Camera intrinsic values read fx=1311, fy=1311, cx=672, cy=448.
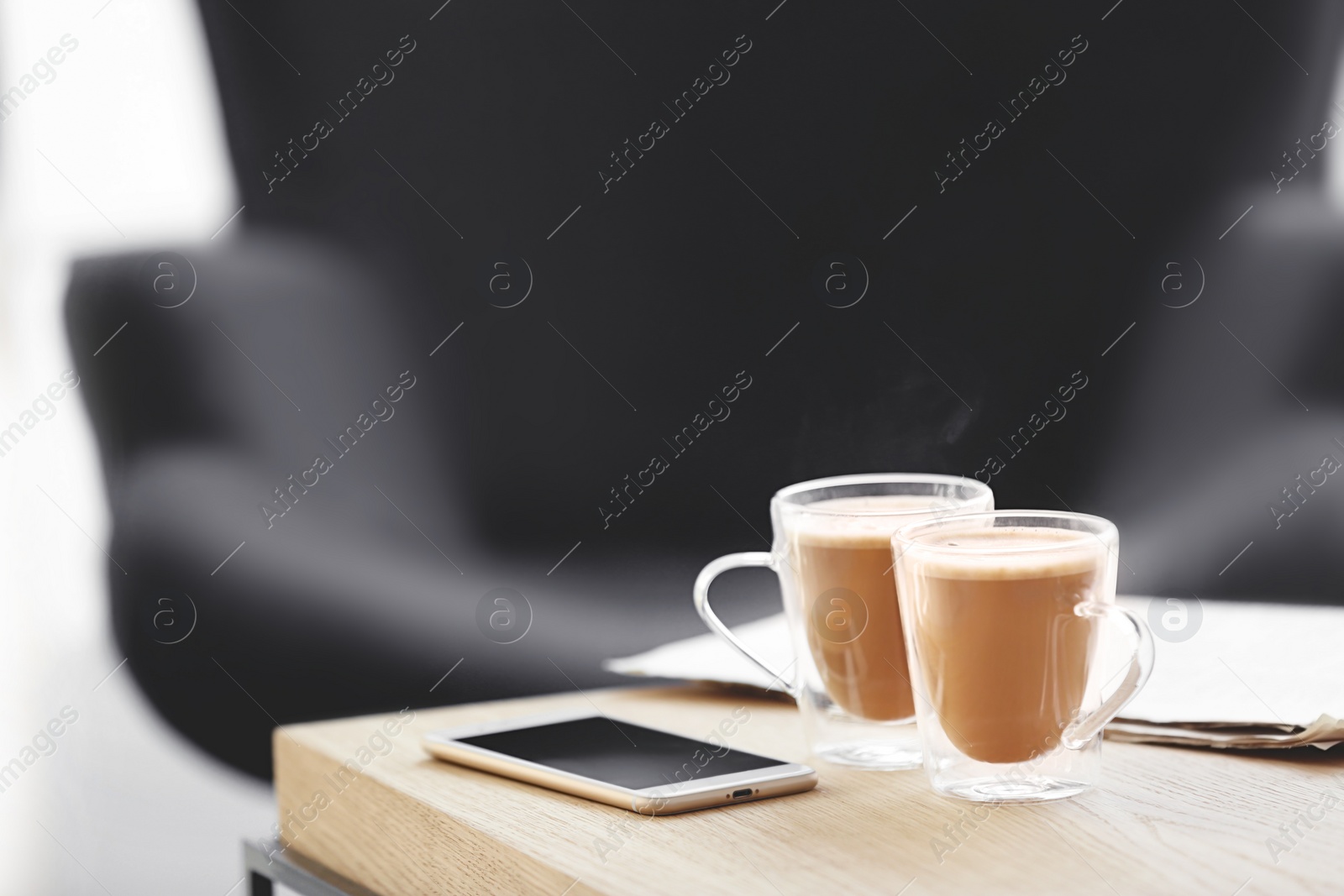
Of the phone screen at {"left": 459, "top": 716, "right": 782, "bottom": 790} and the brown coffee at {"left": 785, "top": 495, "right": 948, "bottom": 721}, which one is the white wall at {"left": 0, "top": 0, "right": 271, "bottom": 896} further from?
the brown coffee at {"left": 785, "top": 495, "right": 948, "bottom": 721}

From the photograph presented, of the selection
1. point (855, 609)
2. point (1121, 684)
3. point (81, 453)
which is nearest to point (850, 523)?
point (855, 609)

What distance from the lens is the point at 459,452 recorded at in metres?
1.54

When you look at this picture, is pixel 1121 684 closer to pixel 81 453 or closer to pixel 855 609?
pixel 855 609

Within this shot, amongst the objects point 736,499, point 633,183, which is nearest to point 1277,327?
point 736,499

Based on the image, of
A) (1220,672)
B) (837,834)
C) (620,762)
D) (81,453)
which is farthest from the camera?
(81,453)

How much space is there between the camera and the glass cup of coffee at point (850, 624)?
82cm

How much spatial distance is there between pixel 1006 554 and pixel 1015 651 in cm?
5

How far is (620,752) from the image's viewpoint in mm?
845

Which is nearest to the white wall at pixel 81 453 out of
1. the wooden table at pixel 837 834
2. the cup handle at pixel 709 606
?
the wooden table at pixel 837 834

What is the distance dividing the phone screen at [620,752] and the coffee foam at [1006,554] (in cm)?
17

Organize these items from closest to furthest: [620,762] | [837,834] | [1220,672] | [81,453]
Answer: [837,834], [620,762], [1220,672], [81,453]

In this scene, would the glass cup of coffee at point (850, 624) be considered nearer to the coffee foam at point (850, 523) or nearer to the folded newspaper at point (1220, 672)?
the coffee foam at point (850, 523)

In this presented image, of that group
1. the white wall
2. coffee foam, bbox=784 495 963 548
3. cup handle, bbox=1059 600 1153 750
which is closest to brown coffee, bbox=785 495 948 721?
coffee foam, bbox=784 495 963 548

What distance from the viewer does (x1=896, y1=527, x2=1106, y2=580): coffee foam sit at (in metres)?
0.71
